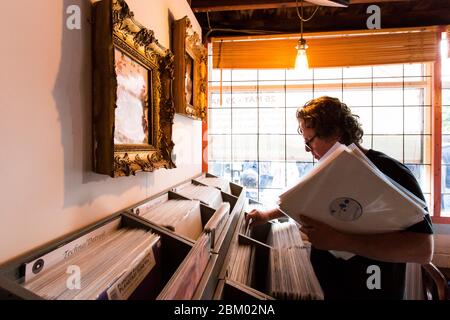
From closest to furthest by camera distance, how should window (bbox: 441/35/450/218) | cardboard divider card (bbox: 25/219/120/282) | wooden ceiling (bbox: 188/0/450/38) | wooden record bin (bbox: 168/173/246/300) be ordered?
1. cardboard divider card (bbox: 25/219/120/282)
2. wooden record bin (bbox: 168/173/246/300)
3. wooden ceiling (bbox: 188/0/450/38)
4. window (bbox: 441/35/450/218)

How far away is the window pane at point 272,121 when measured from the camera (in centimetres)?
325

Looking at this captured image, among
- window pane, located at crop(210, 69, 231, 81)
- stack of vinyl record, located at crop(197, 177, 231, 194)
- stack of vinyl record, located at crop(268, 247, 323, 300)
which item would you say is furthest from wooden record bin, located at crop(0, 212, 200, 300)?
window pane, located at crop(210, 69, 231, 81)

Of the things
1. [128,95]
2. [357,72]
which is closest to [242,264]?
[128,95]

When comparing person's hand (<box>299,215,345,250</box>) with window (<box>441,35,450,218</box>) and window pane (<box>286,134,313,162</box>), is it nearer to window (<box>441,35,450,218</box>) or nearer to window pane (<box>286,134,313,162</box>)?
window pane (<box>286,134,313,162</box>)

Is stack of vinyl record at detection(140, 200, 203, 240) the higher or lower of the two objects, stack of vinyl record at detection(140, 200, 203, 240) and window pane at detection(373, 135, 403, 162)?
the lower

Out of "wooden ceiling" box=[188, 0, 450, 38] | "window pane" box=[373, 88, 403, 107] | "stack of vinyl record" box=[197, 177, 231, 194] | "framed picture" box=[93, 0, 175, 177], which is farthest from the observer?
"window pane" box=[373, 88, 403, 107]

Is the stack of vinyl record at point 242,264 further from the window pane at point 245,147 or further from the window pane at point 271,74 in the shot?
the window pane at point 271,74

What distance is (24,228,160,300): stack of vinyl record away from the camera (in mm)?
654

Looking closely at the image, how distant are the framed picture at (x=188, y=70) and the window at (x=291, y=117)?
2.49 ft

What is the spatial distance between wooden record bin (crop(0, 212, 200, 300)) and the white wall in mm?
29

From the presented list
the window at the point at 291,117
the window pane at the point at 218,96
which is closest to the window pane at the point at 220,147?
the window at the point at 291,117

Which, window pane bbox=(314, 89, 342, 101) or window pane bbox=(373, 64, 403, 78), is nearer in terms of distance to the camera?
window pane bbox=(373, 64, 403, 78)

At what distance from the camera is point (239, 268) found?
120 cm
